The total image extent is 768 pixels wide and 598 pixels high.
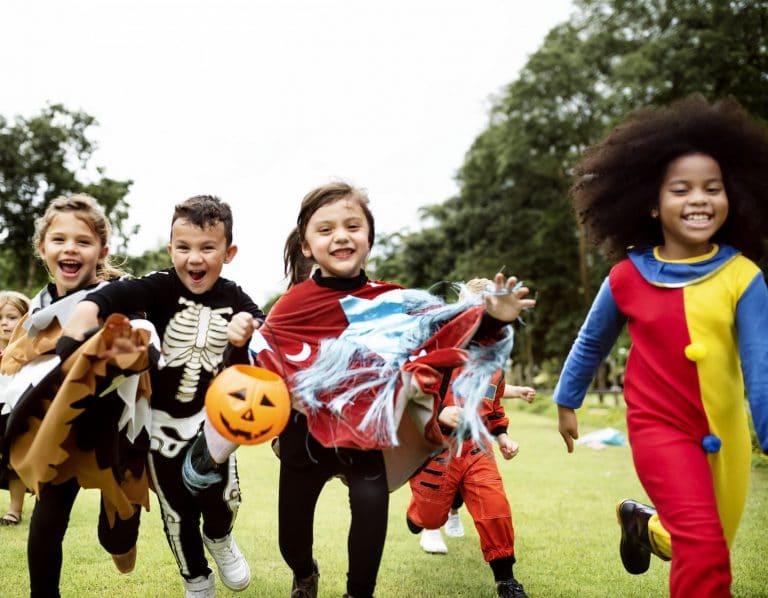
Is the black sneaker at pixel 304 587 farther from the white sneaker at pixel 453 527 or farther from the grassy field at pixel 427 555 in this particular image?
the white sneaker at pixel 453 527

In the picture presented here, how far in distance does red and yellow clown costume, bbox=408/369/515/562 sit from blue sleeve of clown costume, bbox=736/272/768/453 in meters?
1.64

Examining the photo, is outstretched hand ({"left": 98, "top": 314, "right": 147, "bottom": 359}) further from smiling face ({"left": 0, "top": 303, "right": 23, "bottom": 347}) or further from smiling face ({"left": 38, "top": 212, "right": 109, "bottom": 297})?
smiling face ({"left": 0, "top": 303, "right": 23, "bottom": 347})

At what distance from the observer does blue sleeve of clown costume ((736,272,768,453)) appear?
3104 mm

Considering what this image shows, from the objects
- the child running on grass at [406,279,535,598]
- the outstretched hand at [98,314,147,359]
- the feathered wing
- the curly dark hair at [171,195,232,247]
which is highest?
the curly dark hair at [171,195,232,247]

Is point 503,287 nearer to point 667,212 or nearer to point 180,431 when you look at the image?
point 667,212

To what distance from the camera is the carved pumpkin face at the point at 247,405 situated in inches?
124

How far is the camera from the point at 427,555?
568cm

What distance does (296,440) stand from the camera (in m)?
3.69

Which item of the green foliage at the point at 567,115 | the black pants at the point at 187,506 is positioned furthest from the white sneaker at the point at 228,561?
the green foliage at the point at 567,115

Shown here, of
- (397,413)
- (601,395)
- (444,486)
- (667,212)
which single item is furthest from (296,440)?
(601,395)

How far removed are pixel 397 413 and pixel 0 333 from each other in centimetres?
472

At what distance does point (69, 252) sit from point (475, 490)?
2805mm

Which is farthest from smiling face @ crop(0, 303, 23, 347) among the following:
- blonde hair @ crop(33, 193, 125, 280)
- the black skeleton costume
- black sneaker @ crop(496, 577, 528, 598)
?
black sneaker @ crop(496, 577, 528, 598)

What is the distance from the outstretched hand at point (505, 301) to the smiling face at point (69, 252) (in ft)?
7.05
